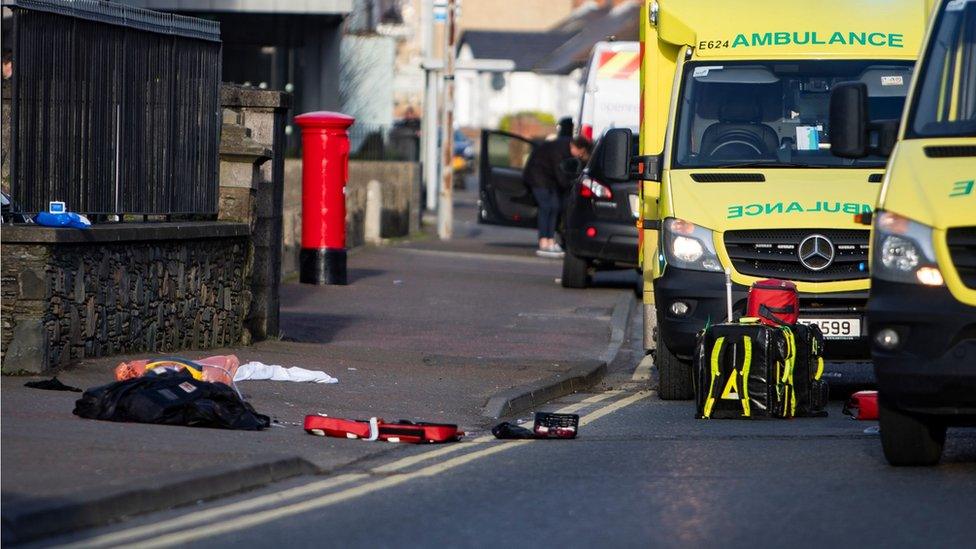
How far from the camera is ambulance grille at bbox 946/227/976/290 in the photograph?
800 cm

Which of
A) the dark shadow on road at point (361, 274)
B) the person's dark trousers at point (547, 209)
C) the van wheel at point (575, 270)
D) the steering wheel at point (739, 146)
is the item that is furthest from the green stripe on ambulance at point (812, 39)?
the person's dark trousers at point (547, 209)

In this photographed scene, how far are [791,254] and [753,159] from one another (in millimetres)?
1013

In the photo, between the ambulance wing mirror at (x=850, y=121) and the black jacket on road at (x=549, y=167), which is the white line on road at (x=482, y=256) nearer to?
the black jacket on road at (x=549, y=167)

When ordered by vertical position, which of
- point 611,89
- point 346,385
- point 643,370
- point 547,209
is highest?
point 611,89

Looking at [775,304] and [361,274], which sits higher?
[775,304]

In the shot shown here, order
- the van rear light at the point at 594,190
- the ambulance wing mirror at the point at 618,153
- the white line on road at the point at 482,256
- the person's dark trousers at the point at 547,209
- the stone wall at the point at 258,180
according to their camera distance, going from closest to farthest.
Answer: the ambulance wing mirror at the point at 618,153
the stone wall at the point at 258,180
the van rear light at the point at 594,190
the person's dark trousers at the point at 547,209
the white line on road at the point at 482,256

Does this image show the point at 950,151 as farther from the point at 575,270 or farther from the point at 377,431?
the point at 575,270

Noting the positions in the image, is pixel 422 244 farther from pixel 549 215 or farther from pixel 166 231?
pixel 166 231

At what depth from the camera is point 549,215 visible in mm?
25688

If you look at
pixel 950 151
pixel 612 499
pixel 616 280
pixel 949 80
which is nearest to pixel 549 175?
pixel 616 280

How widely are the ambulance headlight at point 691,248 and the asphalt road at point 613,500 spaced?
164 cm

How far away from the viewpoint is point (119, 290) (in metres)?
11.9

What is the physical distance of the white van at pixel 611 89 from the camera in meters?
25.0

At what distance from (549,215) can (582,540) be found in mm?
18960
